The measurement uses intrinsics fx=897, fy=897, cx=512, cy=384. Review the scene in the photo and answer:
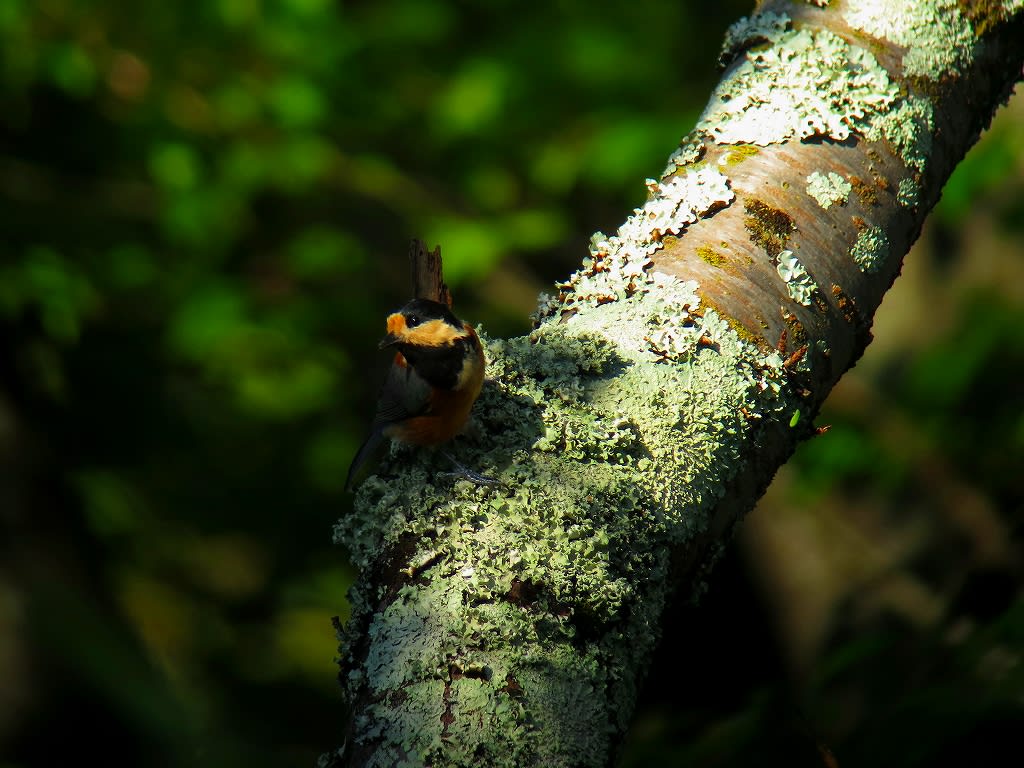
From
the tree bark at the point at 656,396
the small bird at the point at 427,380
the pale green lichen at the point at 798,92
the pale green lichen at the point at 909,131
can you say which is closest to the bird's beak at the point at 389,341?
the small bird at the point at 427,380

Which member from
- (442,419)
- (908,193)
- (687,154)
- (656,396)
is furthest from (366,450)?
(908,193)

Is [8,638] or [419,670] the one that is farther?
[8,638]

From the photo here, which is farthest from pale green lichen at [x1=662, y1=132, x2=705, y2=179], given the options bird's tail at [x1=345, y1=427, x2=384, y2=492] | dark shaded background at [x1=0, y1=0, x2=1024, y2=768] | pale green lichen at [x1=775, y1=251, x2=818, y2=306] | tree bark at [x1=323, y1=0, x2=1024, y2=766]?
dark shaded background at [x1=0, y1=0, x2=1024, y2=768]

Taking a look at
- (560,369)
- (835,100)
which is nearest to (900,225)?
(835,100)

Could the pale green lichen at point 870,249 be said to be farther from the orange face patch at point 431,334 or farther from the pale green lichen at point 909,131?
the orange face patch at point 431,334

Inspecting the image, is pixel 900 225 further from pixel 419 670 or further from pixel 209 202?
pixel 209 202

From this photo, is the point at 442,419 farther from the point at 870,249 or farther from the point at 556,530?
the point at 870,249

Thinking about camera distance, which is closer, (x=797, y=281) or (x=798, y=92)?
(x=797, y=281)
